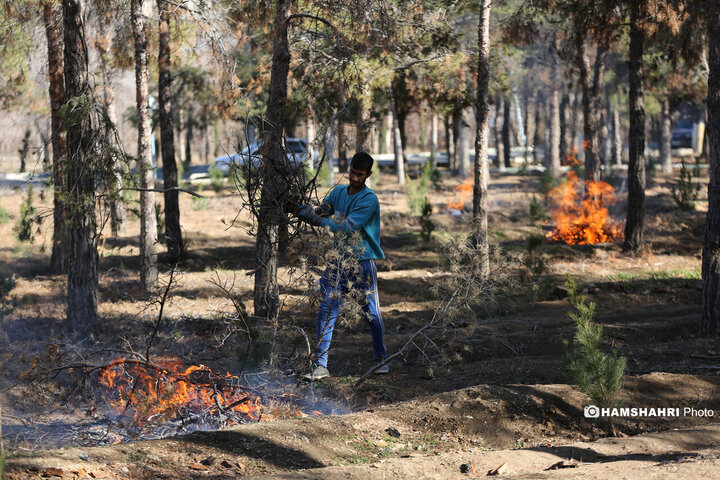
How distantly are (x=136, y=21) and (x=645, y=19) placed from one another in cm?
800

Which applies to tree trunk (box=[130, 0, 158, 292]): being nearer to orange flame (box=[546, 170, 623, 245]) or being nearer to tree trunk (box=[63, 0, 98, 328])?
tree trunk (box=[63, 0, 98, 328])

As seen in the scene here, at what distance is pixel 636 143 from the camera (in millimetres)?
13938

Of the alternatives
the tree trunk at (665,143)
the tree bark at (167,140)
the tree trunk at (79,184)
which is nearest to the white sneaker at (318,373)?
the tree trunk at (79,184)

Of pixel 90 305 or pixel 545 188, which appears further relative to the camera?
pixel 545 188

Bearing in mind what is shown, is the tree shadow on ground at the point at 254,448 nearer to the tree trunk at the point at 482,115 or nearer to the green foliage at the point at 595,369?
the green foliage at the point at 595,369

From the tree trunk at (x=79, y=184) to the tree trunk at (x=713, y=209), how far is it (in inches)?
242

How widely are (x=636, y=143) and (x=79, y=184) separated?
10236mm

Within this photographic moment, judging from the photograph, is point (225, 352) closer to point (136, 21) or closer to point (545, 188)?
point (136, 21)

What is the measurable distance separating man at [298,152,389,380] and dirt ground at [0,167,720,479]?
0.63 ft

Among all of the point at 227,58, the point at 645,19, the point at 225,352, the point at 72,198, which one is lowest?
the point at 225,352

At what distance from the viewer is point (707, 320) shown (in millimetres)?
7887

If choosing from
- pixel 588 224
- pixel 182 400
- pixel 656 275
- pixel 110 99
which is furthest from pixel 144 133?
pixel 588 224

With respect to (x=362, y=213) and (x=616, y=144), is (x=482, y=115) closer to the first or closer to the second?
Result: (x=362, y=213)

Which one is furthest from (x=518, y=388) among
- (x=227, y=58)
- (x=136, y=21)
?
(x=136, y=21)
